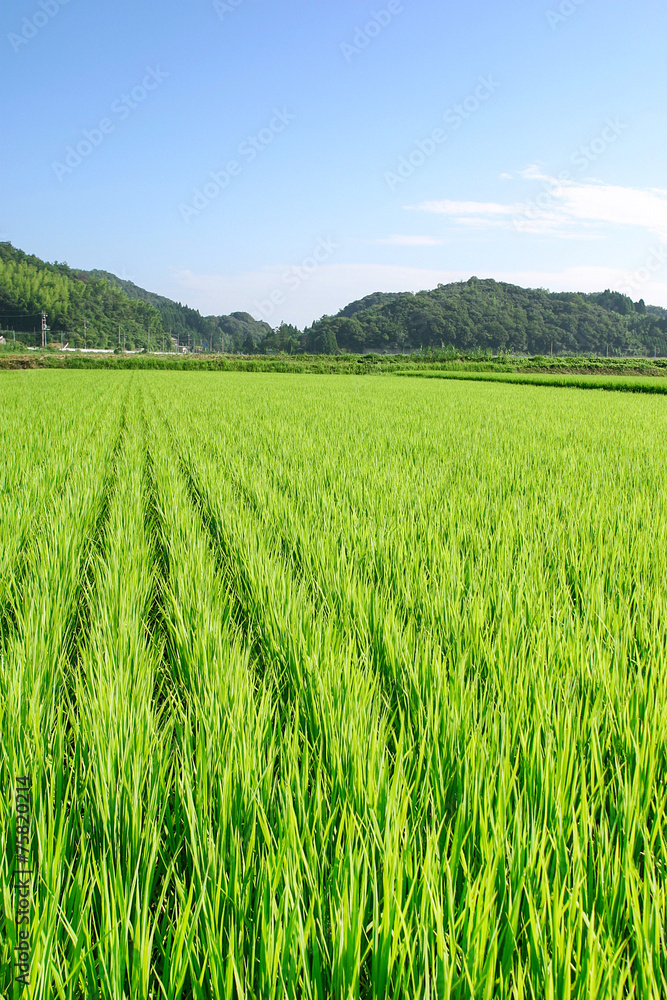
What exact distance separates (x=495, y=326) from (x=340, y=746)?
84.9 m

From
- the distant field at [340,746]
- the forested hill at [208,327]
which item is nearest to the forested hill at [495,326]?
the forested hill at [208,327]

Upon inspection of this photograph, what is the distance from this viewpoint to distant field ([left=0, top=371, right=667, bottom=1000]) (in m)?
0.82

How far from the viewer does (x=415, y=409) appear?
440 inches

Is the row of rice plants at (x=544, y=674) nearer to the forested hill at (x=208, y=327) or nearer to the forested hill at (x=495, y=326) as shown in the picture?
the forested hill at (x=495, y=326)

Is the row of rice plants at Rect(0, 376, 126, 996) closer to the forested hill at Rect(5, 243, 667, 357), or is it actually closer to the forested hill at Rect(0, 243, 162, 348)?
the forested hill at Rect(5, 243, 667, 357)

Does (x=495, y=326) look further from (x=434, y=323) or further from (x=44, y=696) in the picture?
(x=44, y=696)

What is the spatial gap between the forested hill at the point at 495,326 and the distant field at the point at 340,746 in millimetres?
79938

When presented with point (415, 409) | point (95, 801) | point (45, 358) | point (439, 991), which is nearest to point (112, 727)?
point (95, 801)

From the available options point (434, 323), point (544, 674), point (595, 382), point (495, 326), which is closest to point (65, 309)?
point (434, 323)

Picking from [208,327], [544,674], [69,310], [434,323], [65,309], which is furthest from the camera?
[208,327]

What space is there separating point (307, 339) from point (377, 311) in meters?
11.3

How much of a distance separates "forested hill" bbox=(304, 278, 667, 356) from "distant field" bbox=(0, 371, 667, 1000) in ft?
262

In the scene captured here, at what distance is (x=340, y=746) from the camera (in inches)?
49.8

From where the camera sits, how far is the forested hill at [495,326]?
78562mm
